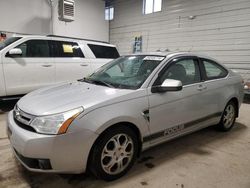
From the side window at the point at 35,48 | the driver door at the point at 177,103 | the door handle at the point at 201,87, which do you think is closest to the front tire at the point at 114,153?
the driver door at the point at 177,103

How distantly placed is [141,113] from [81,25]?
26.2 feet

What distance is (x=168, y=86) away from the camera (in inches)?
88.1

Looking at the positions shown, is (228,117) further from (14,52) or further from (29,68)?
(14,52)

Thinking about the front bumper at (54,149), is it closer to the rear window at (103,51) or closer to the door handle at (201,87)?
the door handle at (201,87)

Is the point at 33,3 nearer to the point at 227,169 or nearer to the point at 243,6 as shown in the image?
the point at 243,6

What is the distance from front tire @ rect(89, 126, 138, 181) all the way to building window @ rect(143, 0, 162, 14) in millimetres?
7509

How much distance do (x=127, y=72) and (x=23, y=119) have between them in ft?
4.32

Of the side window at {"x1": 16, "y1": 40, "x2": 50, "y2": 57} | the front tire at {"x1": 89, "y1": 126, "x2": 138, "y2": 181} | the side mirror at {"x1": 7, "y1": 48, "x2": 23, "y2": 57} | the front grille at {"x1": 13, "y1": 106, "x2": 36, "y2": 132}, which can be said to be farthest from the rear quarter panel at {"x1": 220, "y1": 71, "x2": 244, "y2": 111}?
the side mirror at {"x1": 7, "y1": 48, "x2": 23, "y2": 57}

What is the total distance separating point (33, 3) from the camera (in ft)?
24.6

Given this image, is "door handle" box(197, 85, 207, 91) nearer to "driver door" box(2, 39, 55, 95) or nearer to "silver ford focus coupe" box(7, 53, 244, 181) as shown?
"silver ford focus coupe" box(7, 53, 244, 181)

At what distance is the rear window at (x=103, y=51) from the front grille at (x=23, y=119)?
369 centimetres

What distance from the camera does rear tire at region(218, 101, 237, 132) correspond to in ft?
11.0

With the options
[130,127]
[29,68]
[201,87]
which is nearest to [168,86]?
[130,127]

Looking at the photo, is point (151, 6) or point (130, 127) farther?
point (151, 6)
